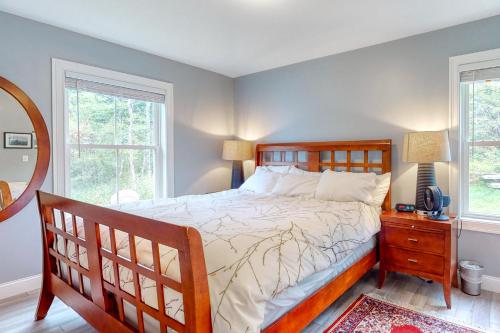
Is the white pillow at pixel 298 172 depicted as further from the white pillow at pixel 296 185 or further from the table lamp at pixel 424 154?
the table lamp at pixel 424 154

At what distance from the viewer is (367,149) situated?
316 centimetres

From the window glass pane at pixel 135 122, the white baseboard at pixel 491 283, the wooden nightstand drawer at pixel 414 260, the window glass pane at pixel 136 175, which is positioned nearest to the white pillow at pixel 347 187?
the wooden nightstand drawer at pixel 414 260

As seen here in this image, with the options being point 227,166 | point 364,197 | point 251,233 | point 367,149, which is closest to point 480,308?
point 364,197

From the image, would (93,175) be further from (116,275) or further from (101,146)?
(116,275)

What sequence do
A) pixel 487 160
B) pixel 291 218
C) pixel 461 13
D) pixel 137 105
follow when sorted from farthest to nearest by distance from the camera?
pixel 137 105 → pixel 487 160 → pixel 461 13 → pixel 291 218

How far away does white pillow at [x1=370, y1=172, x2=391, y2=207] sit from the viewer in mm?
2824

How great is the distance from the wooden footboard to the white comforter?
5 centimetres

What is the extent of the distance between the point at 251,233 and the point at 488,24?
9.07 feet

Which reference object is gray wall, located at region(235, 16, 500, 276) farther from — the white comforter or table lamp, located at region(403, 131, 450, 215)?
the white comforter

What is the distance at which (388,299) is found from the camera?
97.4 inches

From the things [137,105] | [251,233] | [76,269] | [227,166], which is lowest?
[76,269]

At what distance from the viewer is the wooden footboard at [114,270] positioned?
44.6 inches

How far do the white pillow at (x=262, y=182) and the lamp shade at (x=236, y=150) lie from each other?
20.4 inches

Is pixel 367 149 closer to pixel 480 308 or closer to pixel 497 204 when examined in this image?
pixel 497 204
